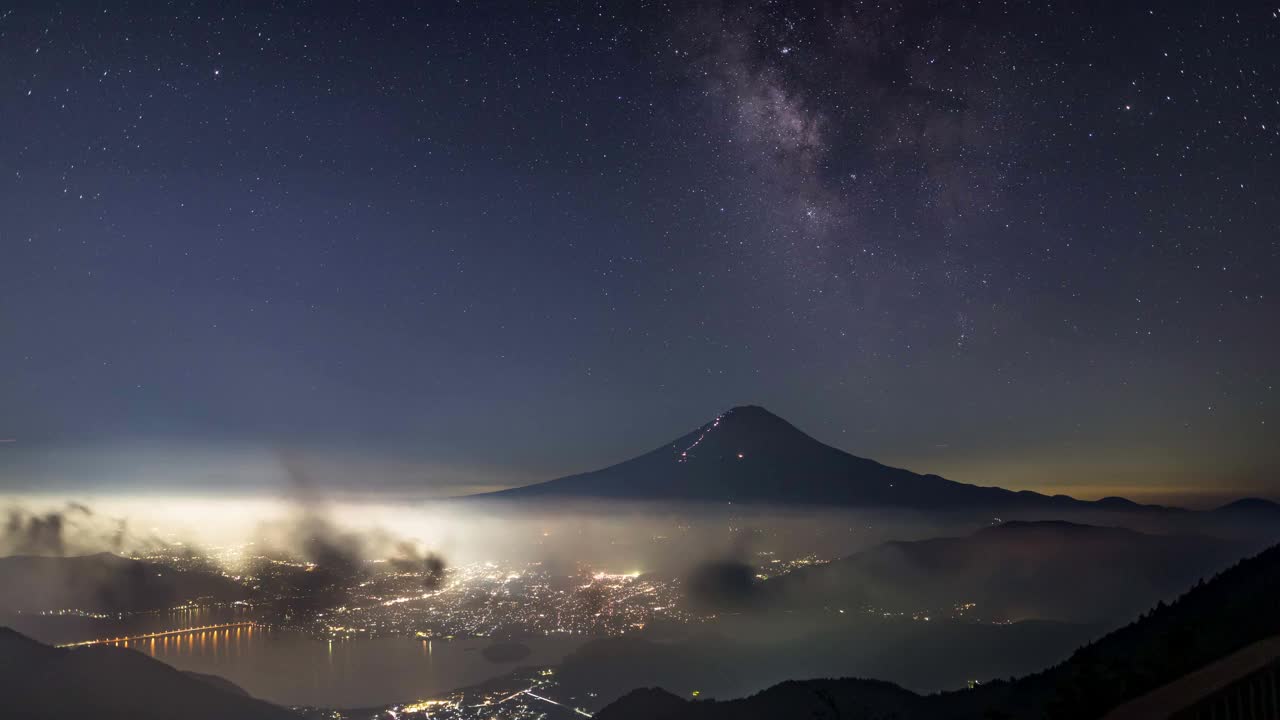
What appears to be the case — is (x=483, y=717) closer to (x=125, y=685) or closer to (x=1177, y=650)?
(x=125, y=685)

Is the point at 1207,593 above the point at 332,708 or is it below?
above

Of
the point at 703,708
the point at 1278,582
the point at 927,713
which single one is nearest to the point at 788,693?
the point at 703,708

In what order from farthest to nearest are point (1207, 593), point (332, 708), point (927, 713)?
1. point (332, 708)
2. point (927, 713)
3. point (1207, 593)

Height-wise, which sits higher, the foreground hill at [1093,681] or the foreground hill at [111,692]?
the foreground hill at [1093,681]

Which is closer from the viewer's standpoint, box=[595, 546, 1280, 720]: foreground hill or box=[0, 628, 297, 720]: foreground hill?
box=[595, 546, 1280, 720]: foreground hill

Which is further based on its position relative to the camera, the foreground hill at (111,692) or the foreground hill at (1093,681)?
the foreground hill at (111,692)
